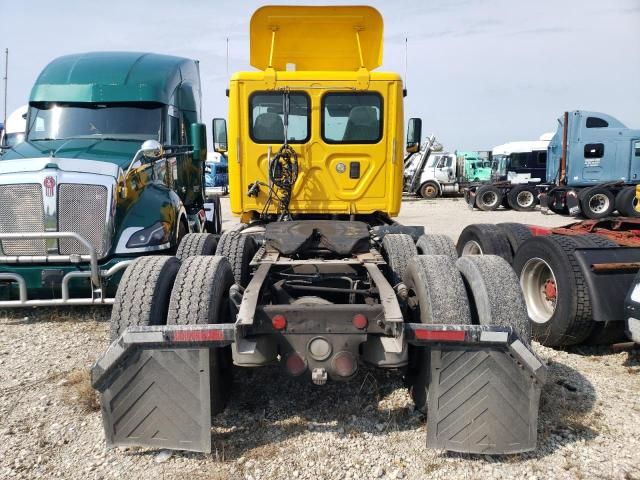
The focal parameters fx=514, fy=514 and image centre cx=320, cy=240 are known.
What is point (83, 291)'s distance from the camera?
5.44 metres

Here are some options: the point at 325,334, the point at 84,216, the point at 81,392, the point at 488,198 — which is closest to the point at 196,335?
the point at 325,334

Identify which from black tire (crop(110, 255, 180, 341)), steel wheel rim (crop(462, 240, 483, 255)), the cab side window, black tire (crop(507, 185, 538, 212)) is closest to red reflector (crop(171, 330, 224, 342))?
black tire (crop(110, 255, 180, 341))

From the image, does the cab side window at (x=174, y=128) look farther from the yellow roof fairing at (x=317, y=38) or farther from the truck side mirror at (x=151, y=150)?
the yellow roof fairing at (x=317, y=38)

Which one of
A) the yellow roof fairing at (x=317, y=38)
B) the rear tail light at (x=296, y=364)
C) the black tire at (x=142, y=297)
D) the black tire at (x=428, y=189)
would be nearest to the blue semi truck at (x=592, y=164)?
the black tire at (x=428, y=189)

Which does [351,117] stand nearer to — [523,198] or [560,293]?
[560,293]

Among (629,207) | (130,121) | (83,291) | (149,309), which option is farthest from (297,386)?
(629,207)

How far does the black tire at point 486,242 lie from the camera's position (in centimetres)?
615

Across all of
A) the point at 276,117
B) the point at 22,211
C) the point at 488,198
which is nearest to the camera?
the point at 22,211

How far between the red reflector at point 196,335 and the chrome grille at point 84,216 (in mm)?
2975

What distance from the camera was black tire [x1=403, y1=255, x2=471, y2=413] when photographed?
3.14 meters

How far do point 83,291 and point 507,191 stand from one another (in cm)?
2010

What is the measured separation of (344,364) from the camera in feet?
9.57

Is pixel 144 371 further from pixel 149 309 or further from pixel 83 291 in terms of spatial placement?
pixel 83 291

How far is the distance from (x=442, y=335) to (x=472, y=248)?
4.21 meters
